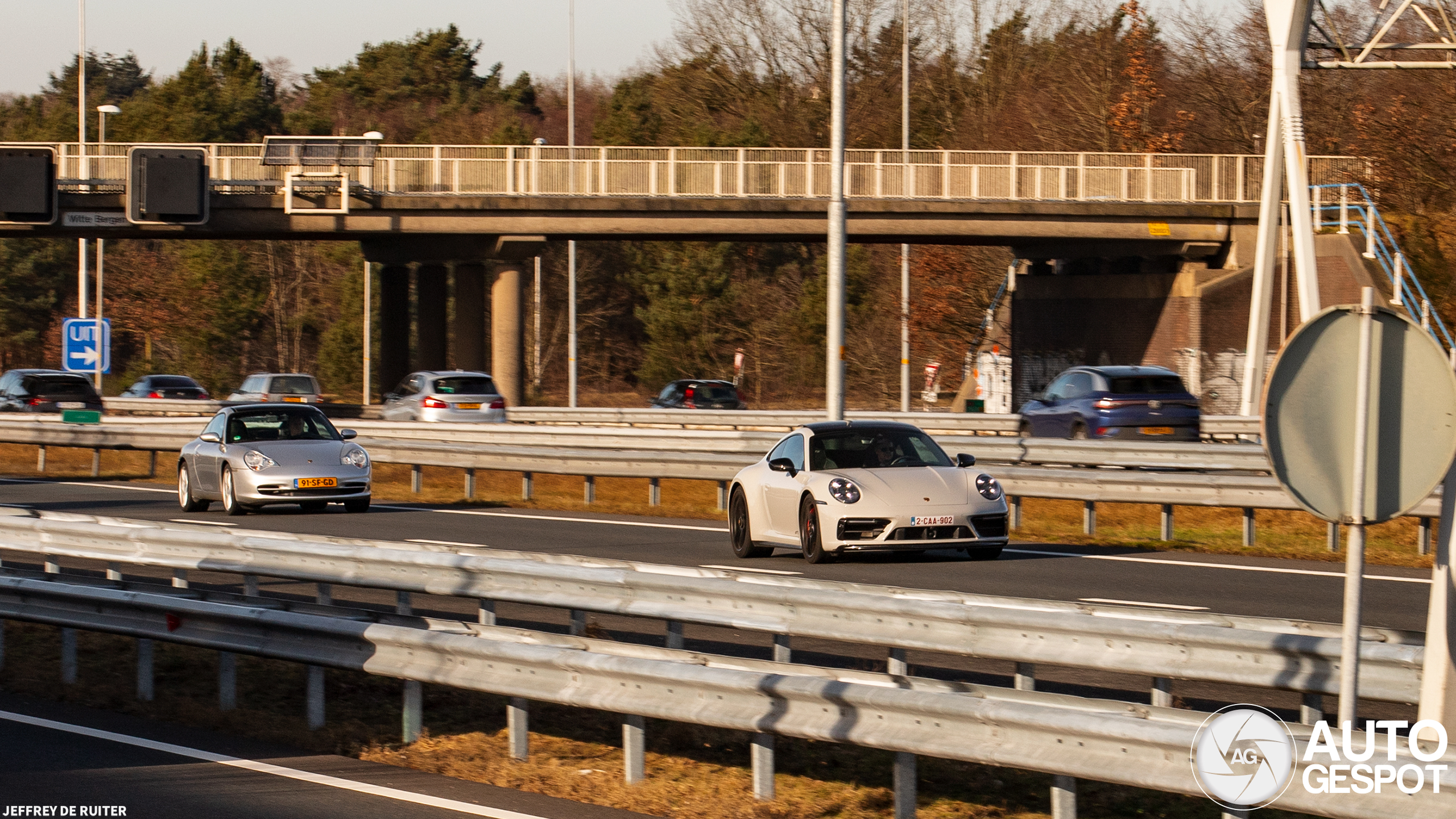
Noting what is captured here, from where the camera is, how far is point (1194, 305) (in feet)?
131

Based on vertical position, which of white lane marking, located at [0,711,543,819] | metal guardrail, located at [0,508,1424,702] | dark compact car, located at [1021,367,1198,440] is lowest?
white lane marking, located at [0,711,543,819]

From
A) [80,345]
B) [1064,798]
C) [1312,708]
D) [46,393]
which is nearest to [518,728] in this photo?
[1064,798]

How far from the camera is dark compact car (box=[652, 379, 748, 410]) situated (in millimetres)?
42656

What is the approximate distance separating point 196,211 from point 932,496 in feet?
98.1

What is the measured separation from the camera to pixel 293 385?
4509cm

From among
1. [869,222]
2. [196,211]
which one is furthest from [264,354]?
[869,222]

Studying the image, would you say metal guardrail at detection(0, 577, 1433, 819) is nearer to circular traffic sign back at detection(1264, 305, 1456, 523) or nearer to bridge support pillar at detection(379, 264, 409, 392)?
circular traffic sign back at detection(1264, 305, 1456, 523)

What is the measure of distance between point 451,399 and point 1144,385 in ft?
52.3

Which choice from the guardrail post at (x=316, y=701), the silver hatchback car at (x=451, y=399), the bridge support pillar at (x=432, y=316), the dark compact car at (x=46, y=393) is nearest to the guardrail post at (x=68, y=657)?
the guardrail post at (x=316, y=701)

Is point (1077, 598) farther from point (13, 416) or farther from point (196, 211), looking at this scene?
point (196, 211)

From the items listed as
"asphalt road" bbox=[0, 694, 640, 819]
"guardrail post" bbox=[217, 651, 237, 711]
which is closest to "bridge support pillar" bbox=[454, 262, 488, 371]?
"guardrail post" bbox=[217, 651, 237, 711]

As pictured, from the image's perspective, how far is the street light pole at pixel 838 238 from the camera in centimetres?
2106

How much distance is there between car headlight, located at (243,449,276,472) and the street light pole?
7.29m

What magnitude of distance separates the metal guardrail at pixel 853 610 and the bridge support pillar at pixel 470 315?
116 feet
